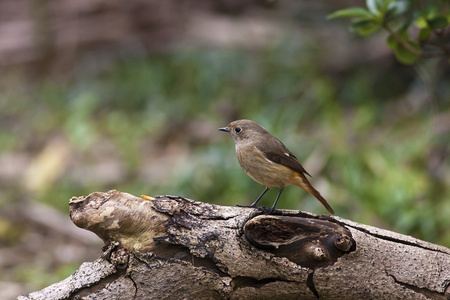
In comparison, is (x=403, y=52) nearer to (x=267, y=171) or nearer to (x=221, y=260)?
(x=267, y=171)

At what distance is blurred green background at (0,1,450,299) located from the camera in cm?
527

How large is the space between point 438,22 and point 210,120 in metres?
A: 4.73

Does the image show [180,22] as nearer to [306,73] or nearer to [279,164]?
[306,73]


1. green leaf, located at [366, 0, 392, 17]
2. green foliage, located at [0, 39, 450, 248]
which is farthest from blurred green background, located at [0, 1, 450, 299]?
green leaf, located at [366, 0, 392, 17]

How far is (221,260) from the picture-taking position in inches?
102

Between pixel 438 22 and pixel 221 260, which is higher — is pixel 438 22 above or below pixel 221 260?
above

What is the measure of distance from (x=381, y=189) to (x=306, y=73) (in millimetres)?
2536

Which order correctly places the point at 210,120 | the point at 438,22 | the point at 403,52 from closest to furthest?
the point at 438,22, the point at 403,52, the point at 210,120

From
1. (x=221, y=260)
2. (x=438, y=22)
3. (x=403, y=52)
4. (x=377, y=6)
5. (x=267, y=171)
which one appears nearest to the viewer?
(x=221, y=260)

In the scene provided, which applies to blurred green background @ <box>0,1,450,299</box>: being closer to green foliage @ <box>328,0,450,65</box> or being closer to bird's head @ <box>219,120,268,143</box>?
bird's head @ <box>219,120,268,143</box>

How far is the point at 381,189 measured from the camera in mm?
5184

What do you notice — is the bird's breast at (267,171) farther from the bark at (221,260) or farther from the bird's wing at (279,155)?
the bark at (221,260)

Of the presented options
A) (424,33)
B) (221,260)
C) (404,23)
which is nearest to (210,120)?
(404,23)

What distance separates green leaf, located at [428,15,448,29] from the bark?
3.31 ft
